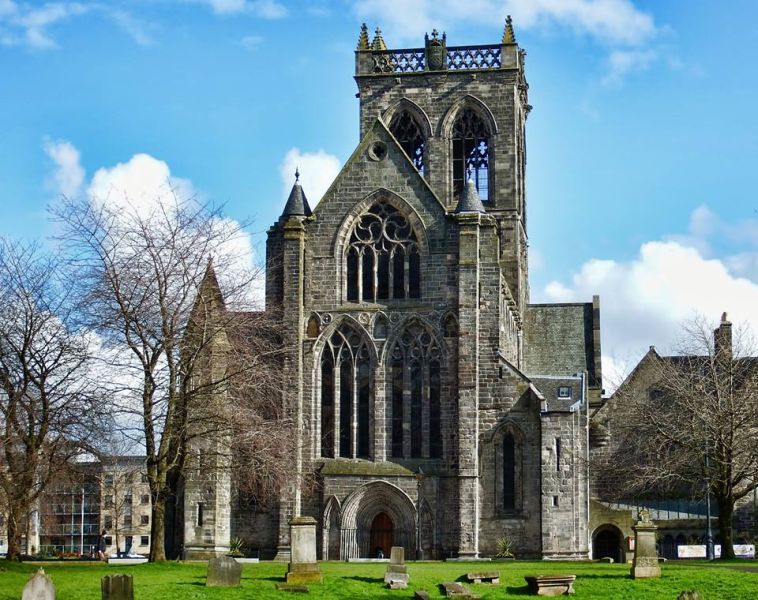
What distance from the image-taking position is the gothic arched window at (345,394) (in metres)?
58.3

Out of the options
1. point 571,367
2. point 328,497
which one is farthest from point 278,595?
point 571,367

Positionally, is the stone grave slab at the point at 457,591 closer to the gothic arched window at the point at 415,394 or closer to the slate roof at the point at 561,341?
the gothic arched window at the point at 415,394

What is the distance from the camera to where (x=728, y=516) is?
172ft

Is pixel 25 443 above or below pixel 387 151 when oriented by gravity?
below

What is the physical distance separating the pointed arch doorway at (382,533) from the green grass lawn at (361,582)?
42.4 feet

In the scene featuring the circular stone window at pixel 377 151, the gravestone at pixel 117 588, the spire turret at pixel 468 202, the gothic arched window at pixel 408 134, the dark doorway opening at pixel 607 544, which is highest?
the gothic arched window at pixel 408 134

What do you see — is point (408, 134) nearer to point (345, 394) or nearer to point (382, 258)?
point (382, 258)

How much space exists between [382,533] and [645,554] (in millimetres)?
19334

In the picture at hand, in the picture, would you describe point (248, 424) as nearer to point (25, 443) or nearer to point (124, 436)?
point (124, 436)

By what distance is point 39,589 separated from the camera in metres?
27.2

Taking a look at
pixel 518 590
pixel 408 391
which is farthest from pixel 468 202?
pixel 518 590

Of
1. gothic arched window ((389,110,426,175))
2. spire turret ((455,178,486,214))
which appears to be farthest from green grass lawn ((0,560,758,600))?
gothic arched window ((389,110,426,175))

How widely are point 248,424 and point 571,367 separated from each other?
28109mm

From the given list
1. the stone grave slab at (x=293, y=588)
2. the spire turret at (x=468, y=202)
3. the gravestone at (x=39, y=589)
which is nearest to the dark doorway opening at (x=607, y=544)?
the spire turret at (x=468, y=202)
